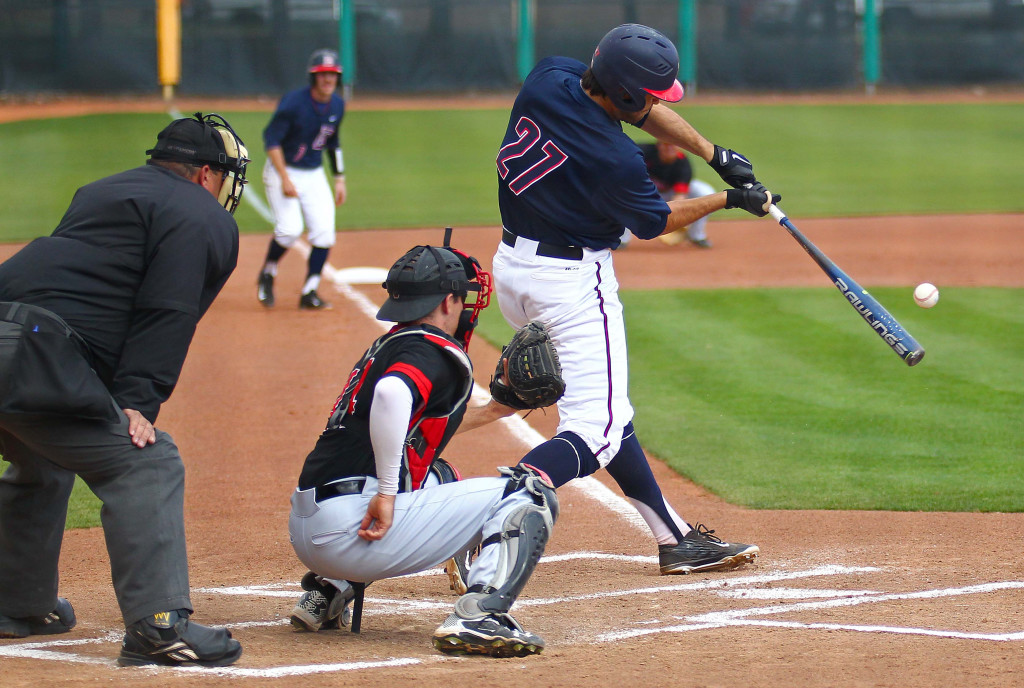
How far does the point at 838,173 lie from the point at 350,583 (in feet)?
55.6

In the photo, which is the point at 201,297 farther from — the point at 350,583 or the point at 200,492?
the point at 200,492

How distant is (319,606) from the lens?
379 centimetres

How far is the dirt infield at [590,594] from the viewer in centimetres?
325

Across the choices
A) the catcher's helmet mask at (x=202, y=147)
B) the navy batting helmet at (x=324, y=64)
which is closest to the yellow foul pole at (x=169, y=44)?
the navy batting helmet at (x=324, y=64)

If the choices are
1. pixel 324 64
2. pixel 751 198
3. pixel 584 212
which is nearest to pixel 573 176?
pixel 584 212

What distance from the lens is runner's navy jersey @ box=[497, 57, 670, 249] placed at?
4105 mm

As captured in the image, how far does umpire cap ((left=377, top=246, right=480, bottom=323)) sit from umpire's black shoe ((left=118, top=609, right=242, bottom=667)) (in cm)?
102

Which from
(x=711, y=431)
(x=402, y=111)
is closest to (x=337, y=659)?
(x=711, y=431)

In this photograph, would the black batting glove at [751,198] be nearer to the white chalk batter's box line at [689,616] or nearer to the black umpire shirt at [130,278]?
the white chalk batter's box line at [689,616]

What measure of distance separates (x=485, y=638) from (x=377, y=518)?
45cm

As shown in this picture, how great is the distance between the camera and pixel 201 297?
11.3 feet

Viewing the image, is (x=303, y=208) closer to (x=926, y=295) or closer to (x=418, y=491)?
(x=926, y=295)

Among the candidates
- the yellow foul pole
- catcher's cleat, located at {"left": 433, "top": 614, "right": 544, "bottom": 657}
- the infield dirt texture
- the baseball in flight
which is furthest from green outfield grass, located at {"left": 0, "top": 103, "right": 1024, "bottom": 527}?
the yellow foul pole

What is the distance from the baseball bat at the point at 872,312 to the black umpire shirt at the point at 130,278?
7.14 ft
